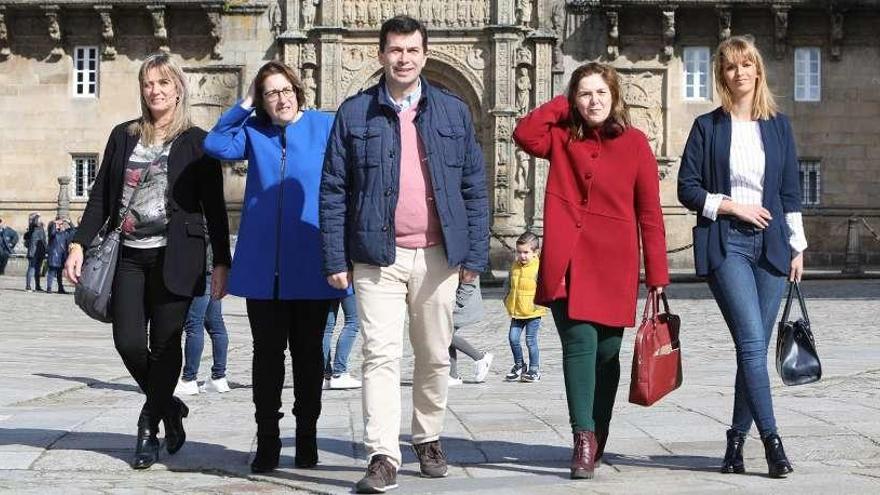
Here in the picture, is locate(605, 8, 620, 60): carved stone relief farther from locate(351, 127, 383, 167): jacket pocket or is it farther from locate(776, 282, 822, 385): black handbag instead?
locate(351, 127, 383, 167): jacket pocket

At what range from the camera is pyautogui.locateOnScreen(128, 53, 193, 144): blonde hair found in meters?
8.45

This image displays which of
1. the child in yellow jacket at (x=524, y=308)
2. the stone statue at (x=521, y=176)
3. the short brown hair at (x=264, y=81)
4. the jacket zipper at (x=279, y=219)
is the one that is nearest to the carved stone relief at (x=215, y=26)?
the stone statue at (x=521, y=176)

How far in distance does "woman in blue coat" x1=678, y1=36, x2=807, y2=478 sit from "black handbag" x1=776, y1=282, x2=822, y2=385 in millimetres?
85

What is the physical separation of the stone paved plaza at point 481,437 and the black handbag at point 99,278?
824 millimetres

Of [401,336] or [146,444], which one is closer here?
[401,336]

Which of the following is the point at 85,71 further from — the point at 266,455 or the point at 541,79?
the point at 266,455

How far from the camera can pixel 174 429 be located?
8.59m

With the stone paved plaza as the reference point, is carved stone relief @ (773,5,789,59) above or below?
above

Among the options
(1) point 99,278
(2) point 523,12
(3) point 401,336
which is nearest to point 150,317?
(1) point 99,278

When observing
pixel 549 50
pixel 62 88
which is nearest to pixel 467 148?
pixel 549 50

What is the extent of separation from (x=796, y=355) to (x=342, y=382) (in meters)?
5.93

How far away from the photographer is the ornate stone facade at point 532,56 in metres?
33.5

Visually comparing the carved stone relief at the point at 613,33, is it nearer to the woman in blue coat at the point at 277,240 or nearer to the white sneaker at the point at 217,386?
the white sneaker at the point at 217,386

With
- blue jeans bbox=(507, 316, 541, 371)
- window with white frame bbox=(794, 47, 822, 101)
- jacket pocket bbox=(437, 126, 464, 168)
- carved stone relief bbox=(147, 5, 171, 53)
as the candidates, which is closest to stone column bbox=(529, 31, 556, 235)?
window with white frame bbox=(794, 47, 822, 101)
